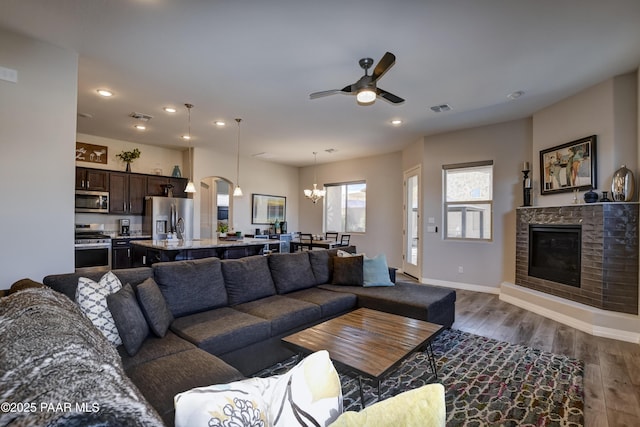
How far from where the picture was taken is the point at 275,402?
79 centimetres

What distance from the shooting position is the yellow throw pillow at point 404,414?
2.12 feet

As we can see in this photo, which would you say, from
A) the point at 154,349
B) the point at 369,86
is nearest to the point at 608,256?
the point at 369,86

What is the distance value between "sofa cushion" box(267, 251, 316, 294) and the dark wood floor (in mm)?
1871

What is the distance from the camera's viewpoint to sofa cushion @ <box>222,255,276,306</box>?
116 inches

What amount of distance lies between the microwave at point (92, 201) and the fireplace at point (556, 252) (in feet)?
24.2

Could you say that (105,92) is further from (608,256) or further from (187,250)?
(608,256)

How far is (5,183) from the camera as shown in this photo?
2.61m

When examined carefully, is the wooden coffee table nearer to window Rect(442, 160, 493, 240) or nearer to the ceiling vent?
window Rect(442, 160, 493, 240)

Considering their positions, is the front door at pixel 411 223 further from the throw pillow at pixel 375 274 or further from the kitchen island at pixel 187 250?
the kitchen island at pixel 187 250

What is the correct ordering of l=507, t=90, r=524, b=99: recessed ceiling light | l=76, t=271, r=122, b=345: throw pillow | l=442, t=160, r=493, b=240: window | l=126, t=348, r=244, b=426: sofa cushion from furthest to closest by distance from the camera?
l=442, t=160, r=493, b=240: window
l=507, t=90, r=524, b=99: recessed ceiling light
l=76, t=271, r=122, b=345: throw pillow
l=126, t=348, r=244, b=426: sofa cushion

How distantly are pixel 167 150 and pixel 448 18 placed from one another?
21.3 feet

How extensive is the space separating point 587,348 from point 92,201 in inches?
296

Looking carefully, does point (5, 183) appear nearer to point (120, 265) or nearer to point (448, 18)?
point (120, 265)

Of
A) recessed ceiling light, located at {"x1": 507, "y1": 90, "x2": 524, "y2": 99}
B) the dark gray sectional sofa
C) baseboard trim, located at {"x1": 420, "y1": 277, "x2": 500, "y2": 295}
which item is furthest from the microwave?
recessed ceiling light, located at {"x1": 507, "y1": 90, "x2": 524, "y2": 99}
